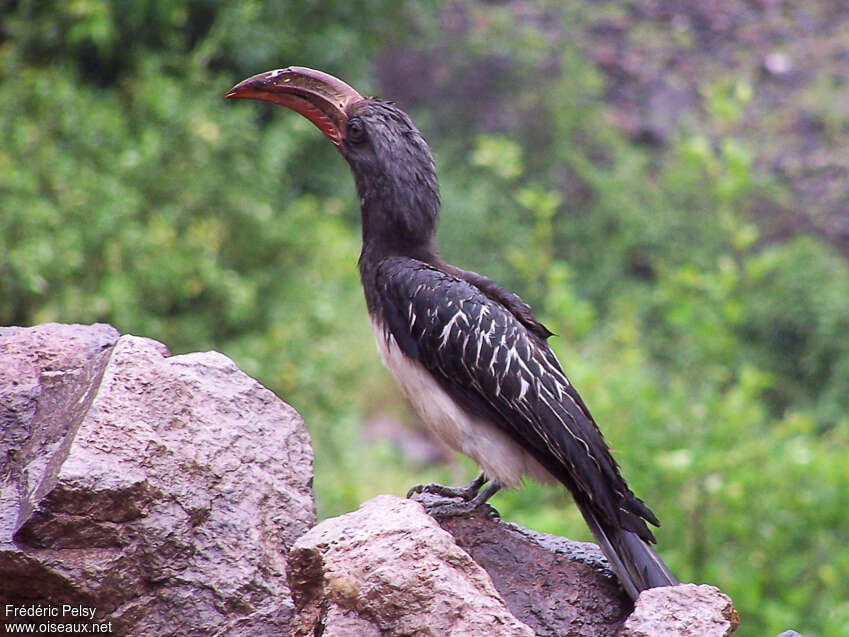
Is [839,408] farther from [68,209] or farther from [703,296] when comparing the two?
[68,209]

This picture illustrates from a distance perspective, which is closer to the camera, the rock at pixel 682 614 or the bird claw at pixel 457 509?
the rock at pixel 682 614

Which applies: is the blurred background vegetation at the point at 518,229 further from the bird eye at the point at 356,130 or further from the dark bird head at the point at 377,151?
the bird eye at the point at 356,130

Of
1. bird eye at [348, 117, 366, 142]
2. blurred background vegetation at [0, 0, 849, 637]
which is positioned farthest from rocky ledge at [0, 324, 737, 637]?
blurred background vegetation at [0, 0, 849, 637]

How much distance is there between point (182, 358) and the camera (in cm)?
388

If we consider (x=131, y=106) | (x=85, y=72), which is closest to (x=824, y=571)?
(x=131, y=106)

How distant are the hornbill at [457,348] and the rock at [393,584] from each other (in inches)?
32.4

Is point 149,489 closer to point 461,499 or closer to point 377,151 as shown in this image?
point 461,499

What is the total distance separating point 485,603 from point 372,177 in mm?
1847

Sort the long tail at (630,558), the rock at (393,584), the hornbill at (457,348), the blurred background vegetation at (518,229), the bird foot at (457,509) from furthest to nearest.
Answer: the blurred background vegetation at (518,229) < the bird foot at (457,509) < the hornbill at (457,348) < the long tail at (630,558) < the rock at (393,584)

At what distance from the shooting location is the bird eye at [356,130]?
14.3 ft

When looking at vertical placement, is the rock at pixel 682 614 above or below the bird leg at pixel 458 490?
below

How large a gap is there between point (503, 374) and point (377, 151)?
3.21 feet

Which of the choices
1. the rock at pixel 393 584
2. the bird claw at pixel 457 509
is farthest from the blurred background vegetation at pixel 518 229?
the rock at pixel 393 584

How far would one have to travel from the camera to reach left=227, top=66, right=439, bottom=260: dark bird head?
4316 mm
